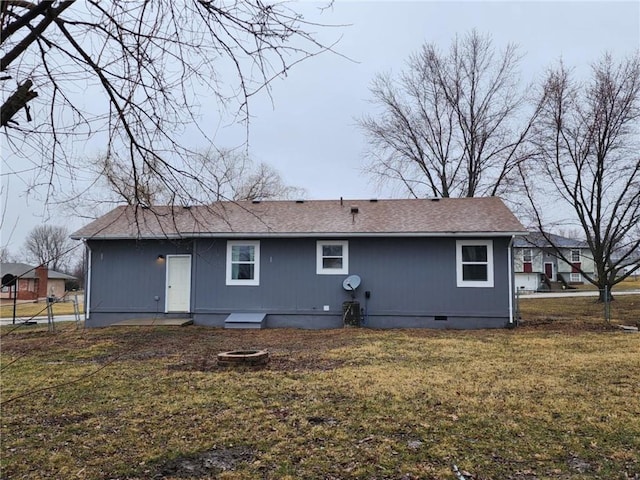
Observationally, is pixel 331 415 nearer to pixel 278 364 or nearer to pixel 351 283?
pixel 278 364

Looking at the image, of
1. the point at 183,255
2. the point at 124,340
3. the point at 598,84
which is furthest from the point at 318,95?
the point at 598,84

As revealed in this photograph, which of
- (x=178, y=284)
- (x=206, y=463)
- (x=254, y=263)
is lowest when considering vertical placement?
(x=206, y=463)

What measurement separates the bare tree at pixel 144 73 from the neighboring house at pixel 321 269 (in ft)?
31.5

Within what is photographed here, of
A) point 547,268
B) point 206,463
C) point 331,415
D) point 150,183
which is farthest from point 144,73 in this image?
point 547,268

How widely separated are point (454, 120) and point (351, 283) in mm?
15447

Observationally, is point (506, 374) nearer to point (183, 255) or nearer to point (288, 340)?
point (288, 340)

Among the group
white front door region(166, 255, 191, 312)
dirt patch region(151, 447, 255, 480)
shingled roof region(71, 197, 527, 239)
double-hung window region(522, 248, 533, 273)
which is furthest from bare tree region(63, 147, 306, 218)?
double-hung window region(522, 248, 533, 273)

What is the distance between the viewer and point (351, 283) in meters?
12.6

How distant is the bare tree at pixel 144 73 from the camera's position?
84.3 inches

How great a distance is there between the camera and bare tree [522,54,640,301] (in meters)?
18.2

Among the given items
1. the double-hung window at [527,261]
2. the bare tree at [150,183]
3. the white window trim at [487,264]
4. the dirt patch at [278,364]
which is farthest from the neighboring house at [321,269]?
the double-hung window at [527,261]

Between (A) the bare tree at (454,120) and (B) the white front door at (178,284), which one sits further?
(A) the bare tree at (454,120)

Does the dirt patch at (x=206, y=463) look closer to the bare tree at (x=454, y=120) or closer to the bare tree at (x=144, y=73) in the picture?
the bare tree at (x=144, y=73)

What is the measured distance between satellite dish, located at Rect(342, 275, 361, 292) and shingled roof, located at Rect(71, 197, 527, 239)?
3.84ft
